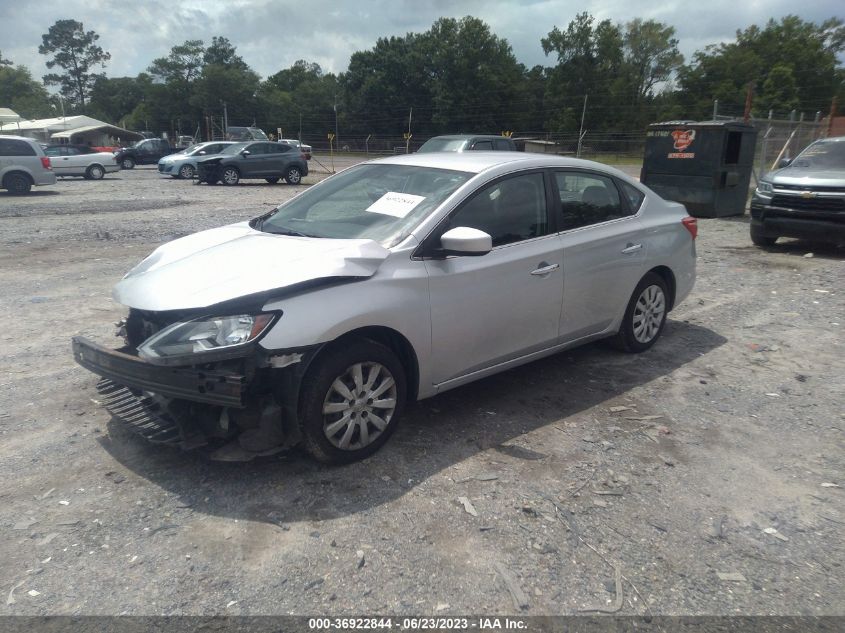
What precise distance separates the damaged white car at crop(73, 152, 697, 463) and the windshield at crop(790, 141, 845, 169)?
7305 mm

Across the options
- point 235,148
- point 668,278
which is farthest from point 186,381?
point 235,148

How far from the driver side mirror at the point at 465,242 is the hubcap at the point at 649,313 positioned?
227cm

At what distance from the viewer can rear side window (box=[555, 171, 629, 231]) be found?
473 cm

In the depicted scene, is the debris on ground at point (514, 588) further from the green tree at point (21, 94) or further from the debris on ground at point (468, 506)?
the green tree at point (21, 94)

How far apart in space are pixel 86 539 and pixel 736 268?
8900 millimetres

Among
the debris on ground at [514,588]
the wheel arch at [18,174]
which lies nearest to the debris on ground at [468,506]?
the debris on ground at [514,588]

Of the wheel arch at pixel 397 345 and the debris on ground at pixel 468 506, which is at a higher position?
the wheel arch at pixel 397 345

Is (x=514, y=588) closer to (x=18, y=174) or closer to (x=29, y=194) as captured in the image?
(x=18, y=174)

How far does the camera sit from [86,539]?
3.01 meters

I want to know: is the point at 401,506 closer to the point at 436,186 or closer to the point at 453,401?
the point at 453,401

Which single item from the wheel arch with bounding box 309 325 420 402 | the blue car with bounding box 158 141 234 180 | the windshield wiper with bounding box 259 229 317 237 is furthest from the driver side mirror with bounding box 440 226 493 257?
the blue car with bounding box 158 141 234 180

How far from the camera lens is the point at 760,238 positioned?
10688 mm

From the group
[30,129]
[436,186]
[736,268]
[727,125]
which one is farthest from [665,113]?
[30,129]

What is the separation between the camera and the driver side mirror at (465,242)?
367 cm
